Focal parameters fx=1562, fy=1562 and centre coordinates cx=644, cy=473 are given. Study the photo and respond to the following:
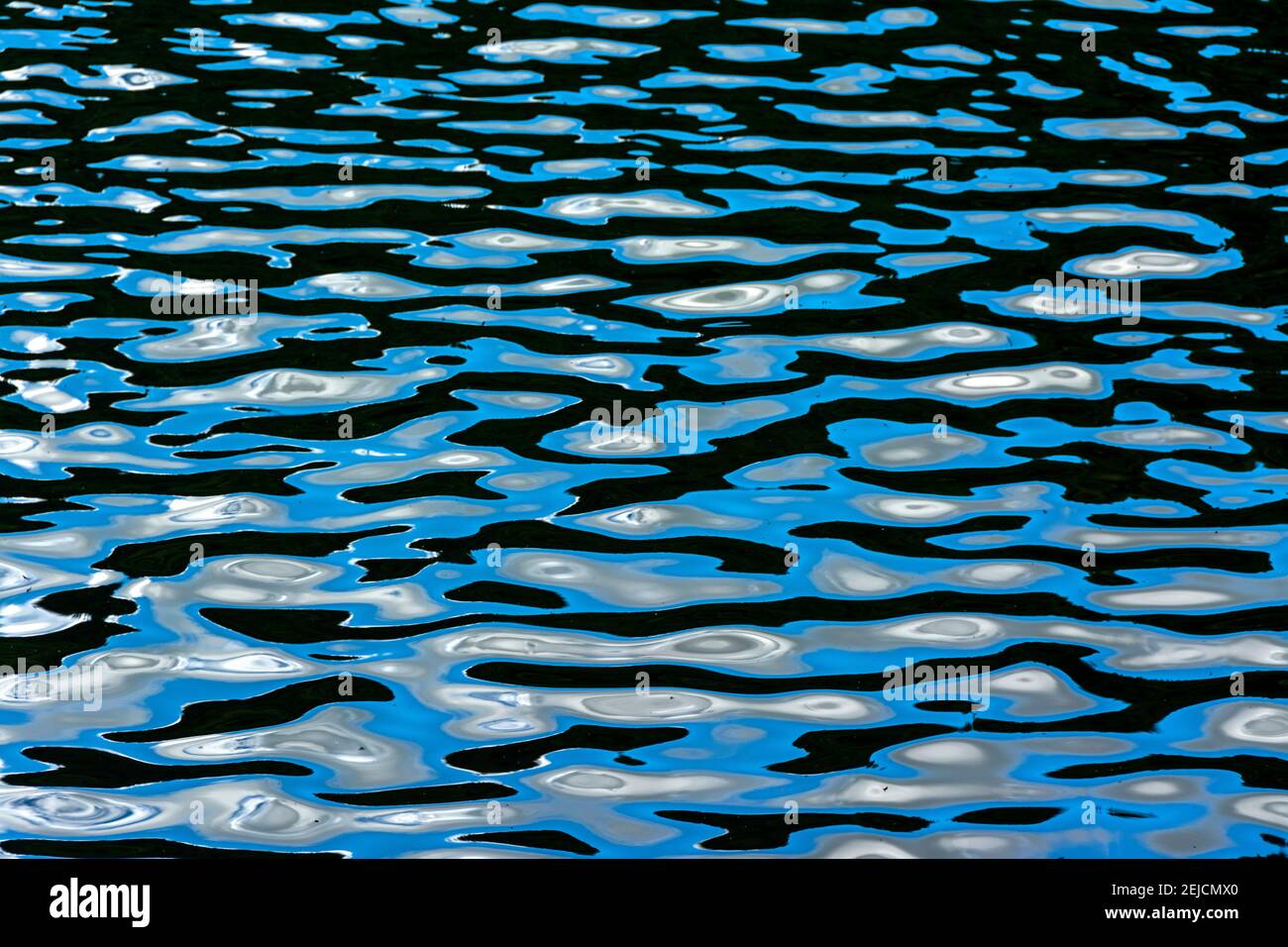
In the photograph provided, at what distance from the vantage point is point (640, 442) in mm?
7105

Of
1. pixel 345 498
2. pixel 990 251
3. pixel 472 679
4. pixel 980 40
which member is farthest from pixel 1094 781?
pixel 980 40

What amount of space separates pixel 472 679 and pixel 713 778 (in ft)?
3.22

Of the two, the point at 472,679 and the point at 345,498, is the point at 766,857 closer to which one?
the point at 472,679

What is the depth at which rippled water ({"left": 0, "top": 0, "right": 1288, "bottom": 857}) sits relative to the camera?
201 inches

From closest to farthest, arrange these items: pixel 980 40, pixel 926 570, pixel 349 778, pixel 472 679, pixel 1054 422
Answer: pixel 349 778 < pixel 472 679 < pixel 926 570 < pixel 1054 422 < pixel 980 40

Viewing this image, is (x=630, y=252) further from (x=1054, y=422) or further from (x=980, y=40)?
(x=980, y=40)

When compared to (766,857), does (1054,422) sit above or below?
above

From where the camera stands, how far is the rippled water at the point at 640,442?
5113mm

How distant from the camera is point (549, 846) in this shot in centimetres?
476

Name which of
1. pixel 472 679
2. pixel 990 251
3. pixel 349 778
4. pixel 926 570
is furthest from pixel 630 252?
pixel 349 778

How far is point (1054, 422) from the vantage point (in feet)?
23.9
